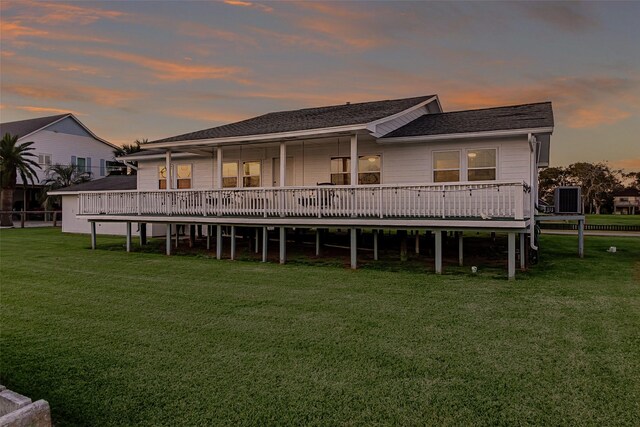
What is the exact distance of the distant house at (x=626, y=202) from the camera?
7012 centimetres

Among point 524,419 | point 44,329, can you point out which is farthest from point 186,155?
point 524,419

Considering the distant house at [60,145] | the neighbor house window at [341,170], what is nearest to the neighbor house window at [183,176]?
the neighbor house window at [341,170]

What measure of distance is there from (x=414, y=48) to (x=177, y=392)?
53.6 feet

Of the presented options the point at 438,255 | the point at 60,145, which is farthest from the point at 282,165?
the point at 60,145

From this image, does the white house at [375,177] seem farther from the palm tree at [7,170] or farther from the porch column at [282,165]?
the palm tree at [7,170]

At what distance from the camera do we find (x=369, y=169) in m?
13.2

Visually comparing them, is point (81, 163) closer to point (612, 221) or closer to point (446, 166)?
point (446, 166)

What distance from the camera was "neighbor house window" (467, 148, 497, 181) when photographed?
11.5 m

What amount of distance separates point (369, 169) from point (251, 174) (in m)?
4.71

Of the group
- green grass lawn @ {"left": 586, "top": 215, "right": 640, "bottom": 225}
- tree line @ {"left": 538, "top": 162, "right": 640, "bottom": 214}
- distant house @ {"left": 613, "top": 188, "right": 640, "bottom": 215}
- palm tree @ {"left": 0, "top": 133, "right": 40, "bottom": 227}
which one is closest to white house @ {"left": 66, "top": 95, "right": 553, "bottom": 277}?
palm tree @ {"left": 0, "top": 133, "right": 40, "bottom": 227}

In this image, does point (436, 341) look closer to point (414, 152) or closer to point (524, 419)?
point (524, 419)

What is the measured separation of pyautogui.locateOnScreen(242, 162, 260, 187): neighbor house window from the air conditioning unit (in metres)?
10.0

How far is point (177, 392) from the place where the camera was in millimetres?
3691

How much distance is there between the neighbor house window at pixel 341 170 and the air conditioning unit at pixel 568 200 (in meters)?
6.59
